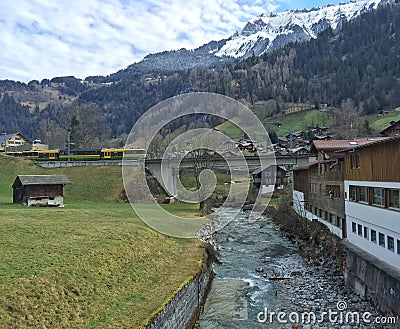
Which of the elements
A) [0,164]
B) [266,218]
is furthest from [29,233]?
[0,164]

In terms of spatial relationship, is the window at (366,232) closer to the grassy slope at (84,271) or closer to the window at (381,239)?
the window at (381,239)

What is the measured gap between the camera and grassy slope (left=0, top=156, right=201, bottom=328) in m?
14.1

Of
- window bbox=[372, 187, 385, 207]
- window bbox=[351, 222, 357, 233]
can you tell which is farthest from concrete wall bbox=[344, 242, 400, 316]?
window bbox=[372, 187, 385, 207]

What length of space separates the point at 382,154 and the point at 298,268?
450 inches

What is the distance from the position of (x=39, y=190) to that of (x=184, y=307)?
29651 mm

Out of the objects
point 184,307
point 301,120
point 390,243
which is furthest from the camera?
point 301,120

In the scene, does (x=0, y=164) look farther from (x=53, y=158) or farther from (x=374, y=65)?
(x=374, y=65)

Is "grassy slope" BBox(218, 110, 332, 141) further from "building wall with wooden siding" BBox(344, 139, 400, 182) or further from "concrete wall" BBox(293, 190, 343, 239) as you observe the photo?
"building wall with wooden siding" BBox(344, 139, 400, 182)

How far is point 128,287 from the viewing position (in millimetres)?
18453

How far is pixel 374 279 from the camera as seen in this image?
20.8 meters

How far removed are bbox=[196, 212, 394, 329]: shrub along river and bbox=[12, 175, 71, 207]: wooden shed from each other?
20616 mm

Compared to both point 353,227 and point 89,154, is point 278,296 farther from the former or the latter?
point 89,154

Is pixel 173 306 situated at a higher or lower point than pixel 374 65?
lower

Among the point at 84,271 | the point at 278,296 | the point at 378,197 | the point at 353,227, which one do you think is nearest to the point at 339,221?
the point at 353,227
